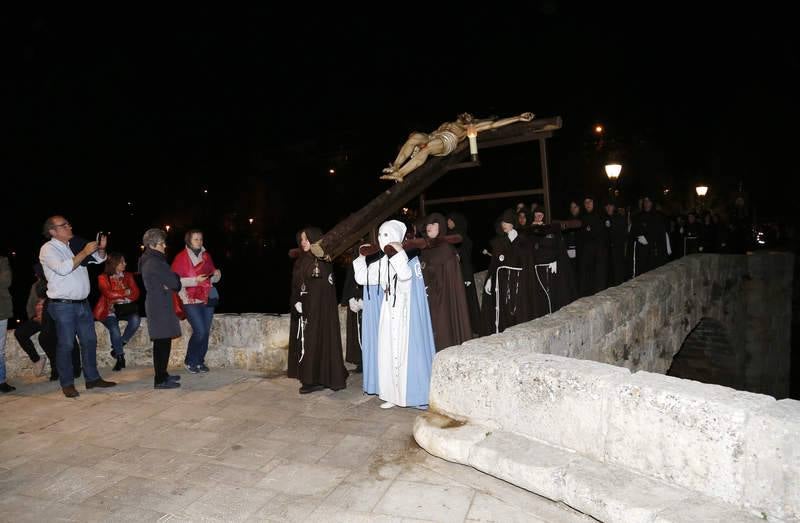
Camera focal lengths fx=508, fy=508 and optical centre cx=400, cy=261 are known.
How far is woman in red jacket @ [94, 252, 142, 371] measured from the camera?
6098 millimetres

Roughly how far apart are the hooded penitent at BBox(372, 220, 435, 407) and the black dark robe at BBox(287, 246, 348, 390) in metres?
0.38

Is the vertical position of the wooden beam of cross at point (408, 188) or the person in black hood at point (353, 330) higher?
the wooden beam of cross at point (408, 188)

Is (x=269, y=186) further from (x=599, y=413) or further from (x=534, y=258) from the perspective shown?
(x=599, y=413)

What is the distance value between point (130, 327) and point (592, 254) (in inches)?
340

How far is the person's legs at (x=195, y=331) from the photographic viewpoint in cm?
585

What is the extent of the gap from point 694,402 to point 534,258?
16.9 ft

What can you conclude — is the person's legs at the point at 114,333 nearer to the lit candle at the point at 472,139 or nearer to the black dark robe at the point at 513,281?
the lit candle at the point at 472,139

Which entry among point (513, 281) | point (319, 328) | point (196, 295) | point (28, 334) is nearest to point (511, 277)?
point (513, 281)

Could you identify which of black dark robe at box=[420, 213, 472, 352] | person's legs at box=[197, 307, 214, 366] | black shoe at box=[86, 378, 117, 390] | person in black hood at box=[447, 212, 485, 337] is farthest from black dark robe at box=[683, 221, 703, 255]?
black shoe at box=[86, 378, 117, 390]

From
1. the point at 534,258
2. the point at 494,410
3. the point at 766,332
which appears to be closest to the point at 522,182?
the point at 534,258

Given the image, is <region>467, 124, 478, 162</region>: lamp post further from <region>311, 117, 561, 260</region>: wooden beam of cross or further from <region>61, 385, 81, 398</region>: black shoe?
<region>61, 385, 81, 398</region>: black shoe

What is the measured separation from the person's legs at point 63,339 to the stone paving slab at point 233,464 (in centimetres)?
25

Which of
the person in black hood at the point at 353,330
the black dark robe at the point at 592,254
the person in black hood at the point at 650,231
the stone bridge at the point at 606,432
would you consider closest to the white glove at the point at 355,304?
the person in black hood at the point at 353,330

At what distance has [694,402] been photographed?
2291 mm
